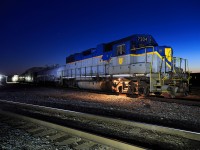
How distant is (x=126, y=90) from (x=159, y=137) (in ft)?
28.2

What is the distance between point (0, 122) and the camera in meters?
6.27

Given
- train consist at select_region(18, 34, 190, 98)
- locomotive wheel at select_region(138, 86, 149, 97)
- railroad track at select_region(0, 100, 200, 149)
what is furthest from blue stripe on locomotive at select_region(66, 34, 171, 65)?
railroad track at select_region(0, 100, 200, 149)

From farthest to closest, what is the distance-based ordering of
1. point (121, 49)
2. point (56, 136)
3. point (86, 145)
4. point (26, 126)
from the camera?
point (121, 49) < point (26, 126) < point (56, 136) < point (86, 145)

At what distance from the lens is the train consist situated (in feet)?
36.7

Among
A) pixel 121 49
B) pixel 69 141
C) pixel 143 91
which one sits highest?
pixel 121 49

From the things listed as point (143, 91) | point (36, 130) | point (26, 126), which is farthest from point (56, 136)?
point (143, 91)

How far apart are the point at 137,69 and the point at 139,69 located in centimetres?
16

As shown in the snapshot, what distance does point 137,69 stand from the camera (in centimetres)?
1246

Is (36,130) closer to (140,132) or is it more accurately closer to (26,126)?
(26,126)

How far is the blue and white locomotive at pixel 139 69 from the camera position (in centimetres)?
→ 1119

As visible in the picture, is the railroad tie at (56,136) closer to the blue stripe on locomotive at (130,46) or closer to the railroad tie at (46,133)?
the railroad tie at (46,133)

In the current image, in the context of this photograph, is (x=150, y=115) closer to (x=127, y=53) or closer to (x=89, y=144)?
(x=89, y=144)

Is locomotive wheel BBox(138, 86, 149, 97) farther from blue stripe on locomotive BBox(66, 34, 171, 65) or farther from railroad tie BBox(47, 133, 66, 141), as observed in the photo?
railroad tie BBox(47, 133, 66, 141)

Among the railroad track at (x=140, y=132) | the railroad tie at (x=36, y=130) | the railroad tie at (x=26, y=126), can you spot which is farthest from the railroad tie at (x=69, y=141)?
the railroad tie at (x=26, y=126)
